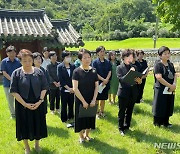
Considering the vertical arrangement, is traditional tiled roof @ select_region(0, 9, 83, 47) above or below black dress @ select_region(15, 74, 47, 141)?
above

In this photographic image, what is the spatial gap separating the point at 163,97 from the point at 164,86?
26cm

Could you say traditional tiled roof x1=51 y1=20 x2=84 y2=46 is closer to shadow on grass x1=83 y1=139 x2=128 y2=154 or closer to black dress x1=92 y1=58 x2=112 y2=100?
black dress x1=92 y1=58 x2=112 y2=100

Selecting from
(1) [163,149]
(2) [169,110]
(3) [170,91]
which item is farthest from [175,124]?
(1) [163,149]

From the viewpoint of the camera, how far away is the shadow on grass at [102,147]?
17.2 ft

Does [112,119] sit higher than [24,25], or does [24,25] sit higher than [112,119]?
[24,25]

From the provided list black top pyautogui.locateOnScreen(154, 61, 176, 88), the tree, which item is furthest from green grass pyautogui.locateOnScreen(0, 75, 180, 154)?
the tree

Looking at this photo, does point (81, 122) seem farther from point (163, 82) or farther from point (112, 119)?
point (163, 82)

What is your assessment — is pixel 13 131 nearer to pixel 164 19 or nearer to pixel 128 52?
pixel 128 52

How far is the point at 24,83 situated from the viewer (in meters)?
4.67

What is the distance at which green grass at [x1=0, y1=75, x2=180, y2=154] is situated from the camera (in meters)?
5.29

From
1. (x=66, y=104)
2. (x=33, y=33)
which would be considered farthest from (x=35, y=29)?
(x=66, y=104)

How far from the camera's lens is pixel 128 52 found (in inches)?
219

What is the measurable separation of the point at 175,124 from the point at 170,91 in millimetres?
1038

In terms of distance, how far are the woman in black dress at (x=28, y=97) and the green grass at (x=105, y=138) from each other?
585mm
